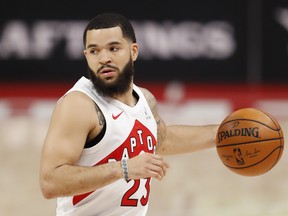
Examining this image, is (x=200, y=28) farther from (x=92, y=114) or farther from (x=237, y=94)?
(x=92, y=114)

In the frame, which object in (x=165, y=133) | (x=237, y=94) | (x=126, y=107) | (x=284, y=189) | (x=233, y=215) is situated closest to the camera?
(x=126, y=107)

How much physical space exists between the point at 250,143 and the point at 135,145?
29.6 inches

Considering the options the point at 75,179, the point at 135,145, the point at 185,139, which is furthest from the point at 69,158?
the point at 185,139

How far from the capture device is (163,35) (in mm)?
13148

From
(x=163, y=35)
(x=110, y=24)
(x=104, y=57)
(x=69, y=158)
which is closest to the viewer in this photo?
(x=69, y=158)

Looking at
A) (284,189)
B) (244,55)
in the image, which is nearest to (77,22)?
(244,55)

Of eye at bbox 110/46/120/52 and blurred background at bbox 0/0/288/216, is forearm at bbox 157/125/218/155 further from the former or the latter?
blurred background at bbox 0/0/288/216

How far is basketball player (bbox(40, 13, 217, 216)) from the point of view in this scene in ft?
13.1

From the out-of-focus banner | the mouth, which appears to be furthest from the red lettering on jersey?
the out-of-focus banner

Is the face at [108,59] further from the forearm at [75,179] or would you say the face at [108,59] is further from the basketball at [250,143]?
the basketball at [250,143]

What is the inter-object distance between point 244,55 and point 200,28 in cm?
93

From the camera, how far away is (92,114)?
14.0 ft

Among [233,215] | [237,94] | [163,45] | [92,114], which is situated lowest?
[233,215]

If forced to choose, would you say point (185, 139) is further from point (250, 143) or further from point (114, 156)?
point (114, 156)
